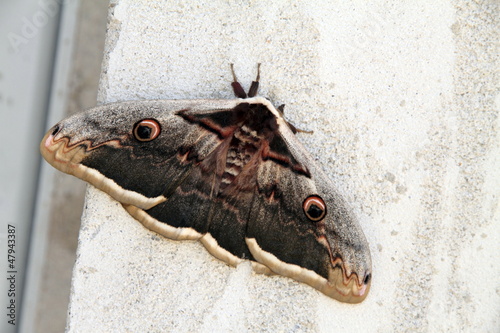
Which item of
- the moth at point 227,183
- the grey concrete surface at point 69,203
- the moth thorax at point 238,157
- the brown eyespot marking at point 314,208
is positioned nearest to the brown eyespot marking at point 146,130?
the moth at point 227,183

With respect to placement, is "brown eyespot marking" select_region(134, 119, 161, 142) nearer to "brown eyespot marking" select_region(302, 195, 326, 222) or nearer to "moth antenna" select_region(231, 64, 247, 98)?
"moth antenna" select_region(231, 64, 247, 98)

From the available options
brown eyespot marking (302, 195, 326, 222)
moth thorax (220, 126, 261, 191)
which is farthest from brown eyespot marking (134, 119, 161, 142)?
brown eyespot marking (302, 195, 326, 222)

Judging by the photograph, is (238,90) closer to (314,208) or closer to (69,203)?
(314,208)

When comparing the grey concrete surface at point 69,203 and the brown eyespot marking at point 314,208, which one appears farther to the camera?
the grey concrete surface at point 69,203

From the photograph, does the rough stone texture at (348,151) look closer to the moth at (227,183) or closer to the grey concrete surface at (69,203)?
the moth at (227,183)

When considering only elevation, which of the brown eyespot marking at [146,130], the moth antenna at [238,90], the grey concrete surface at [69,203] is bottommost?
the grey concrete surface at [69,203]

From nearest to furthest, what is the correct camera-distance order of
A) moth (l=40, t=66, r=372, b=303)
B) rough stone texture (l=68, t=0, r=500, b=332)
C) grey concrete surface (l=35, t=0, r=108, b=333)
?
moth (l=40, t=66, r=372, b=303) → rough stone texture (l=68, t=0, r=500, b=332) → grey concrete surface (l=35, t=0, r=108, b=333)
